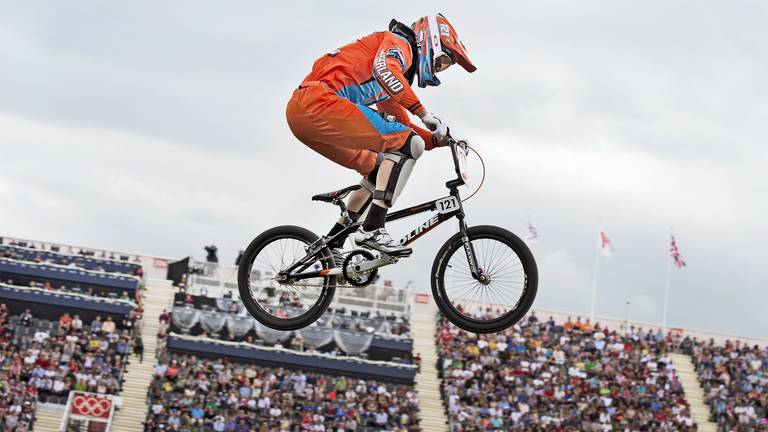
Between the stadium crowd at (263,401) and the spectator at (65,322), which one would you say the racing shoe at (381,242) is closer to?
the stadium crowd at (263,401)

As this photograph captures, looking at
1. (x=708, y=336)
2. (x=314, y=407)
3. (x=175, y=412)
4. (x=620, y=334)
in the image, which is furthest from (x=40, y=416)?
(x=708, y=336)

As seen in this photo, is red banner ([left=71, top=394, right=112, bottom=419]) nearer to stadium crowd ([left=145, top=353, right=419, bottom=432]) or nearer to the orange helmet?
stadium crowd ([left=145, top=353, right=419, bottom=432])

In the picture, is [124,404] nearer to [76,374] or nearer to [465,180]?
[76,374]

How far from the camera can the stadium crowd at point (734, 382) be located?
4378cm

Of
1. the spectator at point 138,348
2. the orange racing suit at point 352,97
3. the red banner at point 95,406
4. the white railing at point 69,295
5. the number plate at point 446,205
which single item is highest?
the orange racing suit at point 352,97

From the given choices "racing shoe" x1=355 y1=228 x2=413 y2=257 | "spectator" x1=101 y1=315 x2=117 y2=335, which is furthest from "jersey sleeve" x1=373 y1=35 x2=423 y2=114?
"spectator" x1=101 y1=315 x2=117 y2=335

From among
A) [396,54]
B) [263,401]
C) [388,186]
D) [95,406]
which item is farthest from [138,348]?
[396,54]

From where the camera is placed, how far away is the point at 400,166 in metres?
10.9

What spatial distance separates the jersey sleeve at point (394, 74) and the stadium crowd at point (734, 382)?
121ft

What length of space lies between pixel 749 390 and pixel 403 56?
1538 inches

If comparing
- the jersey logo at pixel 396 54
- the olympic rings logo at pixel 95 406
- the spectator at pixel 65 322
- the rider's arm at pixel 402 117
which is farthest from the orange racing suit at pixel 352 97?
the spectator at pixel 65 322

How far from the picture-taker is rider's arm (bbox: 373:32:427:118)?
1049cm

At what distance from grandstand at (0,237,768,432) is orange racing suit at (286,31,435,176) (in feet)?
86.3

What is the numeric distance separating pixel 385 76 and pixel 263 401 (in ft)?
→ 94.5
